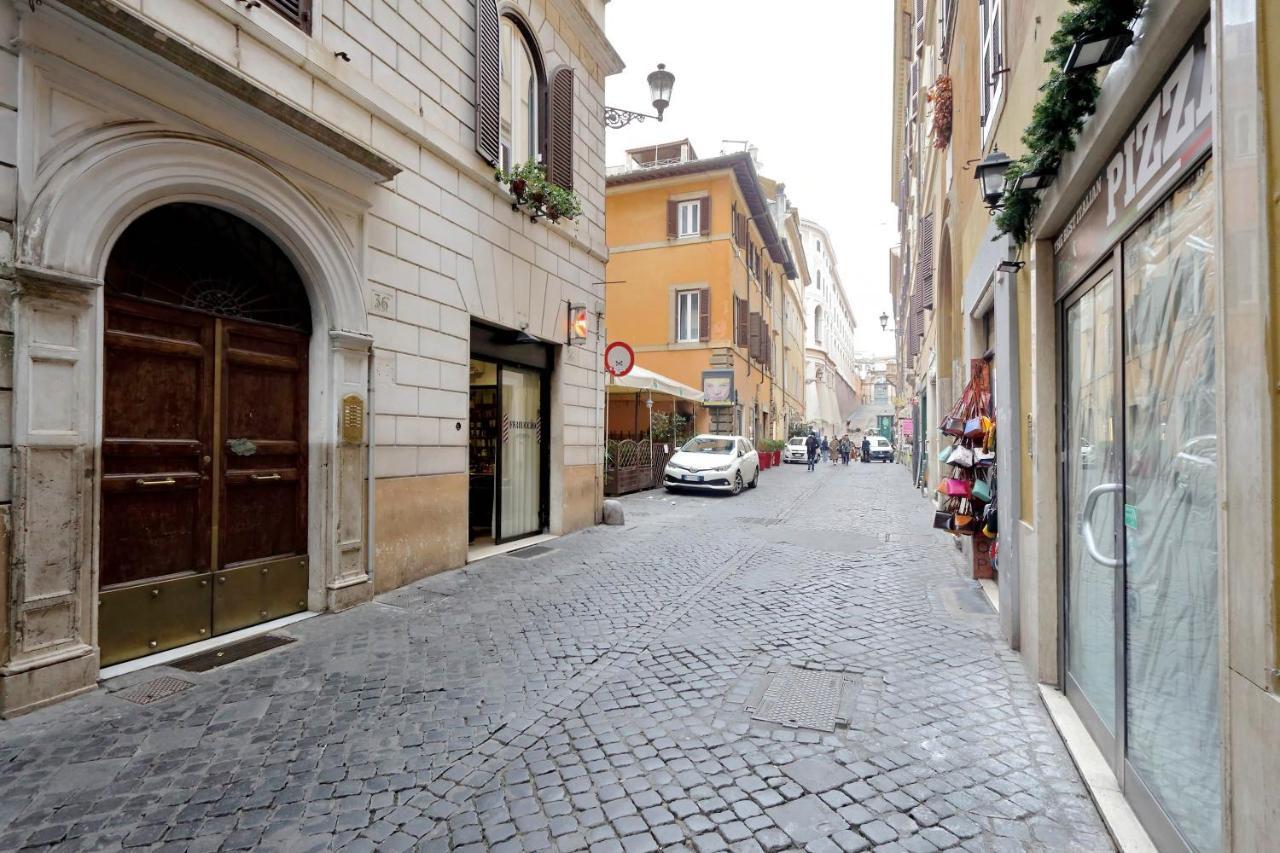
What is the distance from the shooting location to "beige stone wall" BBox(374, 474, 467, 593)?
6.00 meters

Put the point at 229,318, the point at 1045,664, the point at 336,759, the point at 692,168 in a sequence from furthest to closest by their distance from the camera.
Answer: the point at 692,168, the point at 229,318, the point at 1045,664, the point at 336,759

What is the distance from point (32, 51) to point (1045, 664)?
6.65 metres

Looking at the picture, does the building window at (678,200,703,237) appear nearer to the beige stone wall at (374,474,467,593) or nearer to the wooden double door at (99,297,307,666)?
the beige stone wall at (374,474,467,593)

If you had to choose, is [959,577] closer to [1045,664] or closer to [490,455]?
[1045,664]

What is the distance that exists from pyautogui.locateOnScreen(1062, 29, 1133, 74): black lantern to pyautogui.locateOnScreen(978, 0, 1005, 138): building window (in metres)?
2.82

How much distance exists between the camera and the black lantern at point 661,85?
10547mm

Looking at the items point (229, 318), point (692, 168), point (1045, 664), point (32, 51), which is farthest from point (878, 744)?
point (692, 168)

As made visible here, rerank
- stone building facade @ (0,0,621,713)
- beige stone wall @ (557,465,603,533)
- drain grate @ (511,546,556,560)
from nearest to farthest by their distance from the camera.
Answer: stone building facade @ (0,0,621,713), drain grate @ (511,546,556,560), beige stone wall @ (557,465,603,533)

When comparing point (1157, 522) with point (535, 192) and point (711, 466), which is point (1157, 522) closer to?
point (535, 192)

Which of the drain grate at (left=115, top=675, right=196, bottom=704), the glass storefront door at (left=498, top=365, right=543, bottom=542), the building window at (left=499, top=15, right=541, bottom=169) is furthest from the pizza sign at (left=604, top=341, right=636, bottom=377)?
the drain grate at (left=115, top=675, right=196, bottom=704)

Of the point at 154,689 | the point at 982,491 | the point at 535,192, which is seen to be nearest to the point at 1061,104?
the point at 982,491

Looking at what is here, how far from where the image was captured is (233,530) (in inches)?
189

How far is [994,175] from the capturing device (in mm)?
3998

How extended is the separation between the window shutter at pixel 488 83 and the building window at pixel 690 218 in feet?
51.1
